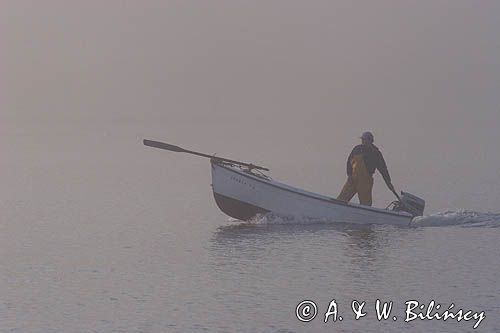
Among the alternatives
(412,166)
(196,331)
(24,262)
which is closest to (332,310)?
(196,331)

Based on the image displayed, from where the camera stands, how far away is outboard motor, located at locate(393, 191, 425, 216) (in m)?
29.2

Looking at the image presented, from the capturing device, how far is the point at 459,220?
97.5ft

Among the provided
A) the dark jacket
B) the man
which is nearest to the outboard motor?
the man

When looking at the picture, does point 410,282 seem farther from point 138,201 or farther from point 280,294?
point 138,201

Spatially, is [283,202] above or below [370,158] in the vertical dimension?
below

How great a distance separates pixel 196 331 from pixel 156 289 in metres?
3.38

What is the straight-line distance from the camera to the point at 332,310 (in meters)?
19.1

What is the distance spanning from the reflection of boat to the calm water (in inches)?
13.1

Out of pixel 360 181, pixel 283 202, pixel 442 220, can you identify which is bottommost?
pixel 283 202

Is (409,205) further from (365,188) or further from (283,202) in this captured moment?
(283,202)

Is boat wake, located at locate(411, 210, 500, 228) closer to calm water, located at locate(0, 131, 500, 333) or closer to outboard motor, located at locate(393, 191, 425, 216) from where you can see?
calm water, located at locate(0, 131, 500, 333)

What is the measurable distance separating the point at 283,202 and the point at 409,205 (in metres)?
3.00

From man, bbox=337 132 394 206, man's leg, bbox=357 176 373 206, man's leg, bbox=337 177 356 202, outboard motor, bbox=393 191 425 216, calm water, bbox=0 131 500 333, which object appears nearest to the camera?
calm water, bbox=0 131 500 333

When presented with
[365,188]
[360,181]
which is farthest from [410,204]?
[360,181]
